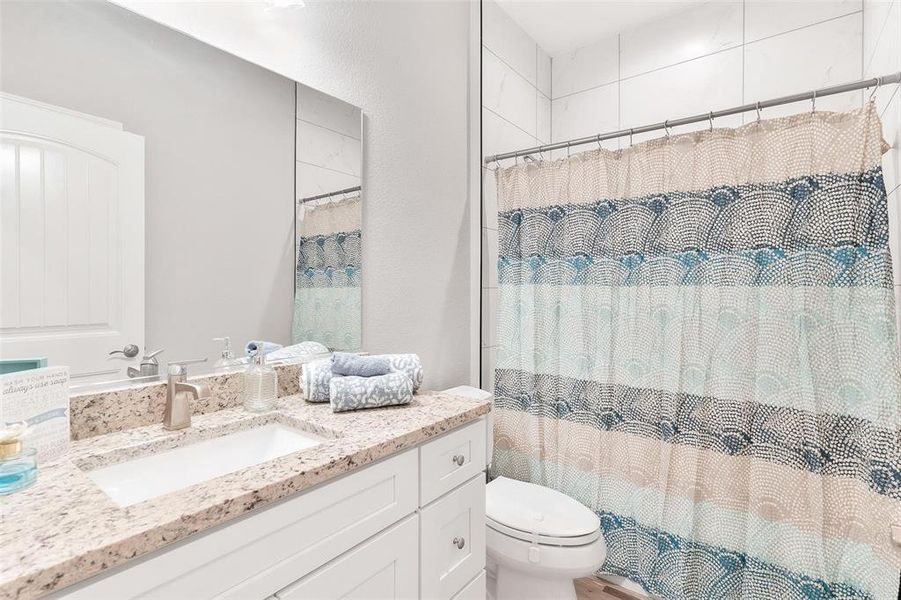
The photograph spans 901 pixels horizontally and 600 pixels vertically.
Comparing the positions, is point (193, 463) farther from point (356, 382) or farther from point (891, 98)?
point (891, 98)

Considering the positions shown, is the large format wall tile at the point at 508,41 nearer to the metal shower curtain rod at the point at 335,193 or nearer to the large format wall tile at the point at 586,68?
the large format wall tile at the point at 586,68

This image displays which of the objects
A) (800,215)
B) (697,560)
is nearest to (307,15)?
(800,215)

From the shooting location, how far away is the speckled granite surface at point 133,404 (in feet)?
3.20

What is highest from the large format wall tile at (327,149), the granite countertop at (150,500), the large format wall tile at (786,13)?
the large format wall tile at (786,13)

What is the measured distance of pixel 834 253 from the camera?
1417 mm

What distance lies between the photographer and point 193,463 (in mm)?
1001

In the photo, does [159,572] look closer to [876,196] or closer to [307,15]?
[307,15]

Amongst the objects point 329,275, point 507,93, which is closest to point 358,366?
point 329,275

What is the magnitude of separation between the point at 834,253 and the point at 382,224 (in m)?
1.48

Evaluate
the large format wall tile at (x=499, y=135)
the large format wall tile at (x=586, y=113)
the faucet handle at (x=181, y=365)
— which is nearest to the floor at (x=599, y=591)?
the faucet handle at (x=181, y=365)

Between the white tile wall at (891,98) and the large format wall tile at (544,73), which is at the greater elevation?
the large format wall tile at (544,73)

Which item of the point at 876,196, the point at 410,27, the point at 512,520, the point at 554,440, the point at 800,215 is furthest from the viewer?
the point at 554,440

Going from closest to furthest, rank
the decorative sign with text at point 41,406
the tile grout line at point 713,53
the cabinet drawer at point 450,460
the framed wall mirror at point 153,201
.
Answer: the decorative sign with text at point 41,406 < the framed wall mirror at point 153,201 < the cabinet drawer at point 450,460 < the tile grout line at point 713,53

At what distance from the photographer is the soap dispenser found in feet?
4.01
